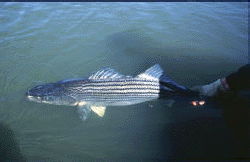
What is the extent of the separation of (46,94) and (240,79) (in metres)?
4.56

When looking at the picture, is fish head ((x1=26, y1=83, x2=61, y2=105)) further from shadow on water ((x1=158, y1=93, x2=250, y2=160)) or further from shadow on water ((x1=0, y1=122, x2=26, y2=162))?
shadow on water ((x1=158, y1=93, x2=250, y2=160))

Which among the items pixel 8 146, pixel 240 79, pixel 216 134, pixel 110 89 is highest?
pixel 240 79

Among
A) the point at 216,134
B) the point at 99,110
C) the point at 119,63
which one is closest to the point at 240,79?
the point at 216,134

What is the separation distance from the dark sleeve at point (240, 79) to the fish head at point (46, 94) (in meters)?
4.16

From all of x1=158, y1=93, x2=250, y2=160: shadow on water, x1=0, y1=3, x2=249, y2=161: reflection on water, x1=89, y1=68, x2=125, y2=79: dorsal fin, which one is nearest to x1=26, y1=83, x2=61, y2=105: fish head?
x1=0, y1=3, x2=249, y2=161: reflection on water

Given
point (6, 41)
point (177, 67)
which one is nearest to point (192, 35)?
point (177, 67)

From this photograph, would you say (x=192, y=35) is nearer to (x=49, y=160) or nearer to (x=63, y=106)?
(x=63, y=106)

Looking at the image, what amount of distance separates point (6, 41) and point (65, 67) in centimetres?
313

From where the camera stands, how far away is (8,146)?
12.6ft

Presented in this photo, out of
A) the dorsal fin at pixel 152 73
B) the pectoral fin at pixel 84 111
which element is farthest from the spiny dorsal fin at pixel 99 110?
the dorsal fin at pixel 152 73

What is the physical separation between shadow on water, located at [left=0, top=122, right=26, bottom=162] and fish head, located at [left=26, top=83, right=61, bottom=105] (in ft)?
2.87

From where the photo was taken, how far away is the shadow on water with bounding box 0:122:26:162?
367cm

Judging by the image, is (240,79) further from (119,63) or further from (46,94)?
(46,94)

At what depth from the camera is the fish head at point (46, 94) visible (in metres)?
4.16
